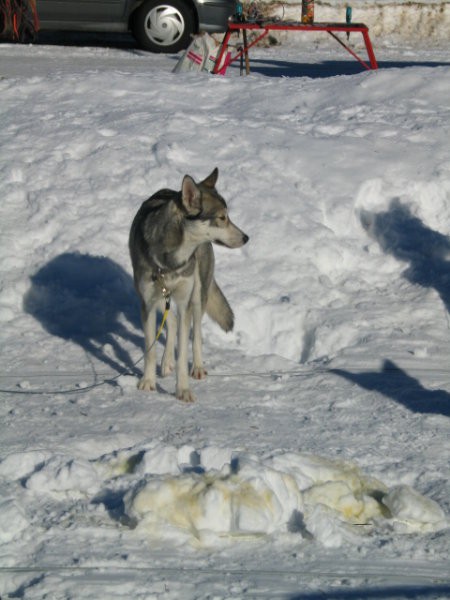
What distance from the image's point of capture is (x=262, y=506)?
14.7 feet

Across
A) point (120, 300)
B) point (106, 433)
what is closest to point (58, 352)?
point (120, 300)

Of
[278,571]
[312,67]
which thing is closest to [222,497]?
[278,571]

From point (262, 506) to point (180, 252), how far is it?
7.42ft

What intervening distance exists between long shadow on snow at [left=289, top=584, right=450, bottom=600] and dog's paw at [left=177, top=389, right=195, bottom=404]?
246 cm

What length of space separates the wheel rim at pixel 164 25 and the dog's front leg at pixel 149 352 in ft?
38.5

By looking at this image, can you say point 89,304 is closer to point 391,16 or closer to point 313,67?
point 313,67

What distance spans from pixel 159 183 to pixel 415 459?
451 centimetres

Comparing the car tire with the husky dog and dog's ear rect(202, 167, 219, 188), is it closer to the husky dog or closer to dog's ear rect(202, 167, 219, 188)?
the husky dog

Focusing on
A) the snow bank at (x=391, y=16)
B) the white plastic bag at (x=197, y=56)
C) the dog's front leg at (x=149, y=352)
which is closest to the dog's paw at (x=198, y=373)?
the dog's front leg at (x=149, y=352)

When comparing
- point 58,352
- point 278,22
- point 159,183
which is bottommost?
point 58,352

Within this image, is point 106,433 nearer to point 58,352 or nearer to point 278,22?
point 58,352

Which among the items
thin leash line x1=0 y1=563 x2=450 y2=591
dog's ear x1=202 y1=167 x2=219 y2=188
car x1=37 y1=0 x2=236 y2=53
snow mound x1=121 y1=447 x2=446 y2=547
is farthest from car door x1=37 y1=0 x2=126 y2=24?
thin leash line x1=0 y1=563 x2=450 y2=591

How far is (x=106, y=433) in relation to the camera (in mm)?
5695

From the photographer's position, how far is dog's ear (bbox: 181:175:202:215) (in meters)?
6.14
